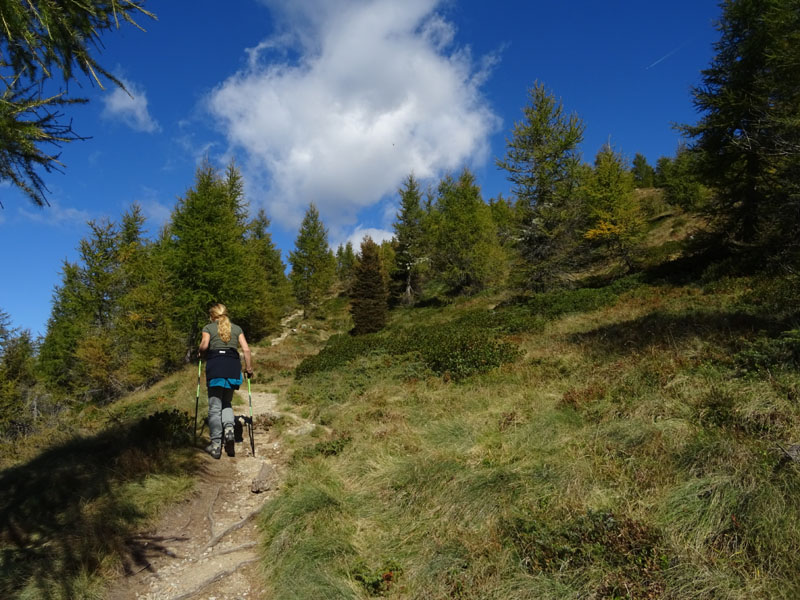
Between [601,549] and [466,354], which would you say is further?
[466,354]

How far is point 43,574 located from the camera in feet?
12.3

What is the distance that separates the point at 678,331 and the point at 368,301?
1993 centimetres

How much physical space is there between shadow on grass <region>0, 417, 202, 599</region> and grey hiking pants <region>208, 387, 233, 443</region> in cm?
58

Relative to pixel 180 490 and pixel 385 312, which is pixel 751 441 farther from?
pixel 385 312

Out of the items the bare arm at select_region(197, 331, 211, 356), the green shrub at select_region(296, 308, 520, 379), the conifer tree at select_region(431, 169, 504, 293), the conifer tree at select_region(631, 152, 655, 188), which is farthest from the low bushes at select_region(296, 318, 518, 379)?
the conifer tree at select_region(631, 152, 655, 188)

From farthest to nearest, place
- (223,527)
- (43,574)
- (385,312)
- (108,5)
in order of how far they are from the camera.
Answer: (385,312) < (223,527) < (108,5) < (43,574)

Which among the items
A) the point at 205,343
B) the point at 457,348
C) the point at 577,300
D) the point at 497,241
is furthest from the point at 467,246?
the point at 205,343

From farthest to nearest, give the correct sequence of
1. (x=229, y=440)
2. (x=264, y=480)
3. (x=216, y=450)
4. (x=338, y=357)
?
(x=338, y=357) < (x=229, y=440) < (x=216, y=450) < (x=264, y=480)

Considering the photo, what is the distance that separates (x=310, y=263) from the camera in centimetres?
3916

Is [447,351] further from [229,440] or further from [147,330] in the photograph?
[147,330]

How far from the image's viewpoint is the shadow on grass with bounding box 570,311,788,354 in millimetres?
7621

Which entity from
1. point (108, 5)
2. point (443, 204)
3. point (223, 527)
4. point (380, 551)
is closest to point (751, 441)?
point (380, 551)

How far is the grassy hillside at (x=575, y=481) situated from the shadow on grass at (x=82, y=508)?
64.6 inches

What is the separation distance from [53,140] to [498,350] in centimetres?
1026
